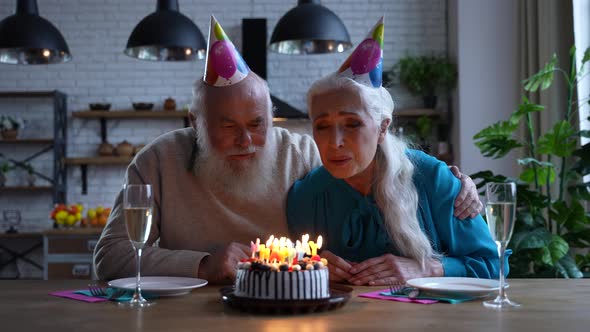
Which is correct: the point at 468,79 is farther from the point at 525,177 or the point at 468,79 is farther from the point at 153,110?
the point at 153,110

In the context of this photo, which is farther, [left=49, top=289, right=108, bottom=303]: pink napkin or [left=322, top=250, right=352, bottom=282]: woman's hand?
[left=322, top=250, right=352, bottom=282]: woman's hand

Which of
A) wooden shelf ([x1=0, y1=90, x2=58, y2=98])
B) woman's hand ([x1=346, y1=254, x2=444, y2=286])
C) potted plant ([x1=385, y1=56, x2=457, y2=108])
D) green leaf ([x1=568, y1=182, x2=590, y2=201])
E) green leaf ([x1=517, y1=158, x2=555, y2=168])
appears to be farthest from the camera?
wooden shelf ([x1=0, y1=90, x2=58, y2=98])

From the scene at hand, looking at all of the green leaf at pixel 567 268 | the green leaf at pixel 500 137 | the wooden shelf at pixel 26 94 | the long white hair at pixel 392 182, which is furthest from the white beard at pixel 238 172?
the wooden shelf at pixel 26 94

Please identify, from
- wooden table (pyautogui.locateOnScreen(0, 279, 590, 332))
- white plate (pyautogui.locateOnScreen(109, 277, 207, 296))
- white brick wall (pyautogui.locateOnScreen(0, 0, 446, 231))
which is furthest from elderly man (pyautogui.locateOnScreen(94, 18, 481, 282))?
white brick wall (pyautogui.locateOnScreen(0, 0, 446, 231))

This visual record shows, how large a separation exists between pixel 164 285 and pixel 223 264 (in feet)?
0.72

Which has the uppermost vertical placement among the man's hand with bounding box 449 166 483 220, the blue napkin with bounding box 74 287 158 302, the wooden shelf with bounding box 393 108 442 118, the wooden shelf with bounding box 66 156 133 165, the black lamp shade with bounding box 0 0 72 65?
the black lamp shade with bounding box 0 0 72 65

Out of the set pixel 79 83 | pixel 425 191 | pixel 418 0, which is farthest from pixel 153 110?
pixel 425 191

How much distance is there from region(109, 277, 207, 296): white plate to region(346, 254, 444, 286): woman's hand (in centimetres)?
41

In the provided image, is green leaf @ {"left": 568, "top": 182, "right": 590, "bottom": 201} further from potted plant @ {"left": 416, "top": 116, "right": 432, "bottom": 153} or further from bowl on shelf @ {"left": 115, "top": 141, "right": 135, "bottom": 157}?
bowl on shelf @ {"left": 115, "top": 141, "right": 135, "bottom": 157}

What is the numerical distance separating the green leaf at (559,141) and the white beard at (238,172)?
2.46m

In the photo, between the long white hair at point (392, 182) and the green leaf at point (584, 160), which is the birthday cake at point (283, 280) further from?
the green leaf at point (584, 160)

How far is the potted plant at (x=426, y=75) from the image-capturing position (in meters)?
6.75

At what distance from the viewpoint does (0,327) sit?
1.35 m

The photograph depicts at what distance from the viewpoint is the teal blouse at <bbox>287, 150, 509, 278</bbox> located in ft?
6.82
